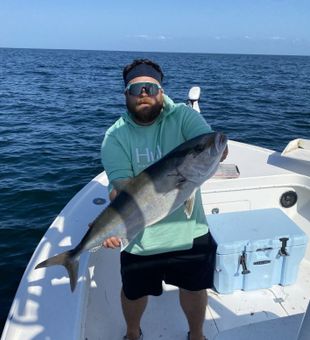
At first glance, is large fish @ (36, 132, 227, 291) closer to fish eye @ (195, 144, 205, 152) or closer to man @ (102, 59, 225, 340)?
fish eye @ (195, 144, 205, 152)

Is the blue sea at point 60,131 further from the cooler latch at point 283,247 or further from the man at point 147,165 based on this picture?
the cooler latch at point 283,247

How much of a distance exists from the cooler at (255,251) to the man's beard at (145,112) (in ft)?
5.28

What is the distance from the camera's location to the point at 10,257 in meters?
5.68

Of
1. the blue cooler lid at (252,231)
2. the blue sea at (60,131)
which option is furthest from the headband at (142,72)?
the blue sea at (60,131)

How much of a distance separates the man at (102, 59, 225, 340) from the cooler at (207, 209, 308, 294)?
937 mm

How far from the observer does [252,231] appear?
3695 millimetres

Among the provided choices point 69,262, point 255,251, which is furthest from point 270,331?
point 255,251

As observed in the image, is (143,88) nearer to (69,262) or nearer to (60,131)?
(69,262)

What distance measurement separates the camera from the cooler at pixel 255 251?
3586mm

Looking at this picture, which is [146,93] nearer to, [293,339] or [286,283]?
[293,339]

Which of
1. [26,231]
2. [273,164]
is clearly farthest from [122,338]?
[26,231]

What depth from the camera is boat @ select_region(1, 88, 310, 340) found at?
234 cm

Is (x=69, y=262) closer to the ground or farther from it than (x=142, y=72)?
closer to the ground

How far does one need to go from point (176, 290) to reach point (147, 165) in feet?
6.26
